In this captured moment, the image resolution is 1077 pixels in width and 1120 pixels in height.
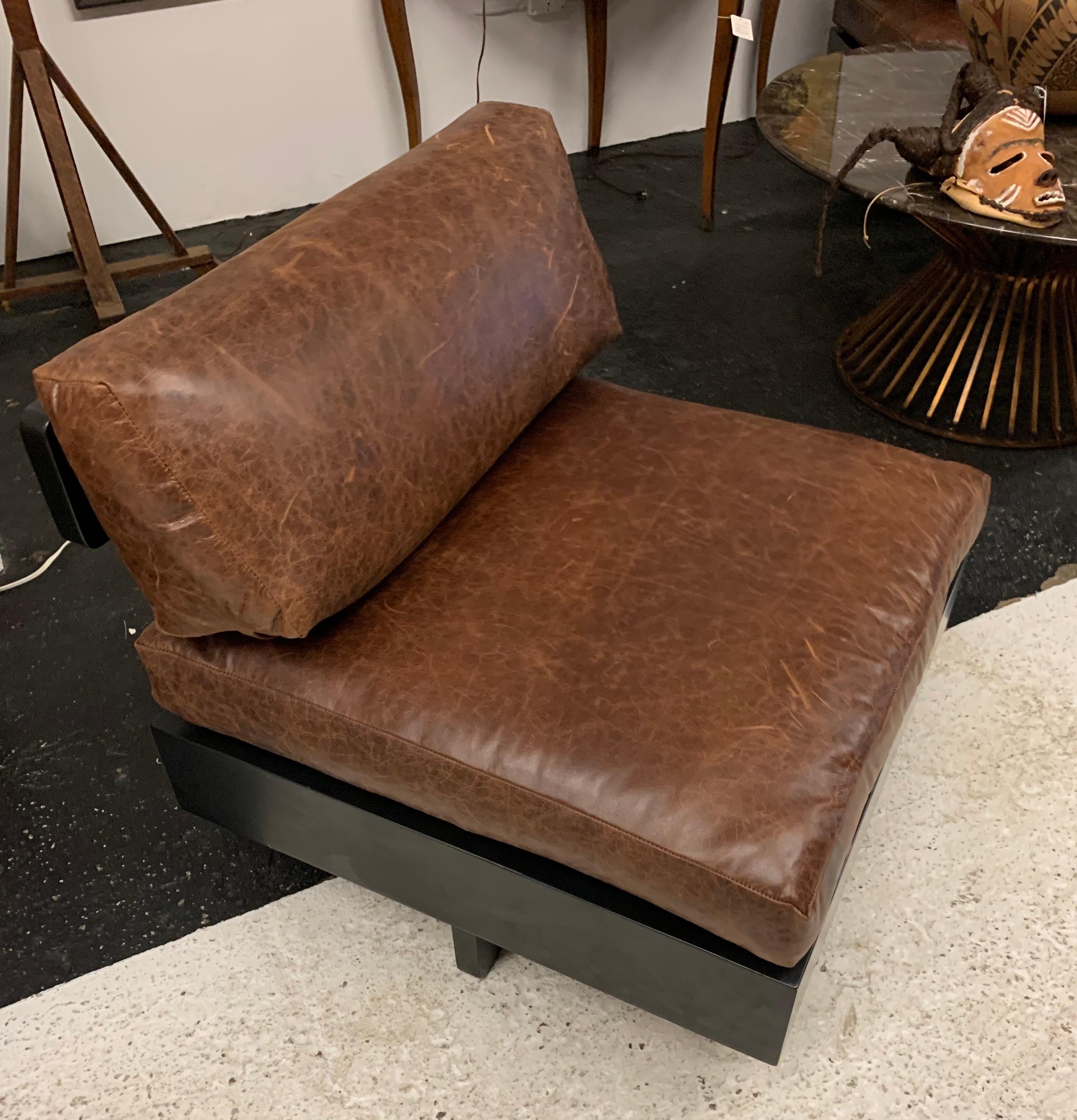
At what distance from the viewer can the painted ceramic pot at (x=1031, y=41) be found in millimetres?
1665

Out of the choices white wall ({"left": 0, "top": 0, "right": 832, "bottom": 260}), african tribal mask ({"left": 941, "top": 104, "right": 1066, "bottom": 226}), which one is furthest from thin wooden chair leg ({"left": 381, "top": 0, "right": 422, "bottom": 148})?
african tribal mask ({"left": 941, "top": 104, "right": 1066, "bottom": 226})

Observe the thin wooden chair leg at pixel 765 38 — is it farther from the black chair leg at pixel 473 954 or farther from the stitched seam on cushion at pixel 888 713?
the black chair leg at pixel 473 954

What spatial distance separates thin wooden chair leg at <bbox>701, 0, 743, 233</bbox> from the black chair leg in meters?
2.04

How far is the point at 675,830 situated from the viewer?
2.70 feet

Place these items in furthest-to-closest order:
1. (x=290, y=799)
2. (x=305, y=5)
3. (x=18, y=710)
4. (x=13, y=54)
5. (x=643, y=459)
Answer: (x=305, y=5), (x=13, y=54), (x=18, y=710), (x=643, y=459), (x=290, y=799)

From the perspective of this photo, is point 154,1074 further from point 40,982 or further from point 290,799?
point 290,799

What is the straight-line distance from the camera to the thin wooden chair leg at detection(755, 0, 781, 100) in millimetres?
2939

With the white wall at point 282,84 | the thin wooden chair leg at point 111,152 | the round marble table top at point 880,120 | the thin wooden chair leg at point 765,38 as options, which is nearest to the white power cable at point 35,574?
the thin wooden chair leg at point 111,152

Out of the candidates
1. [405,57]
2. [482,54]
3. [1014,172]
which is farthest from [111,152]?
[1014,172]

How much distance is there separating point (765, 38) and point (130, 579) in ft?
8.02

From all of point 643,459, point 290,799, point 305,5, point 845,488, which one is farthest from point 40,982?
point 305,5

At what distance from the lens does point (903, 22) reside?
2473mm

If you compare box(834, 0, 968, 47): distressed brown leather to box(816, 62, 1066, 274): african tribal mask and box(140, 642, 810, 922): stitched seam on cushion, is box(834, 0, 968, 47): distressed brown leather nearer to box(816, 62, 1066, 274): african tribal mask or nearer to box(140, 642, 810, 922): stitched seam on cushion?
box(816, 62, 1066, 274): african tribal mask

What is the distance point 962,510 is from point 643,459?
1.17 feet
